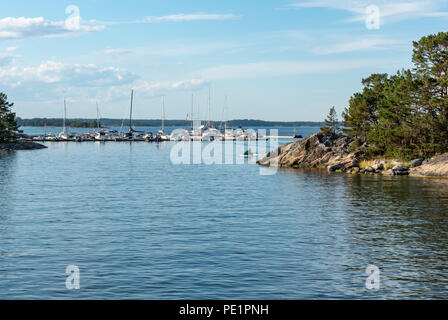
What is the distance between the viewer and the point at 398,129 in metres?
77.9

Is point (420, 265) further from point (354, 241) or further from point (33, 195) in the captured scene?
point (33, 195)

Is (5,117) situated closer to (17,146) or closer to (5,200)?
(17,146)

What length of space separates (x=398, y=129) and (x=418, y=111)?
375cm

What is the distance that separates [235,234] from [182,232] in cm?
361

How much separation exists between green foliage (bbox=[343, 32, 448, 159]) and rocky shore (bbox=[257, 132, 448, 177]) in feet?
5.85

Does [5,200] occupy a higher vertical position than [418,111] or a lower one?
lower

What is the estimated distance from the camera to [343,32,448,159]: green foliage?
73812 millimetres

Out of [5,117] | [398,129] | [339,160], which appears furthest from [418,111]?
[5,117]
